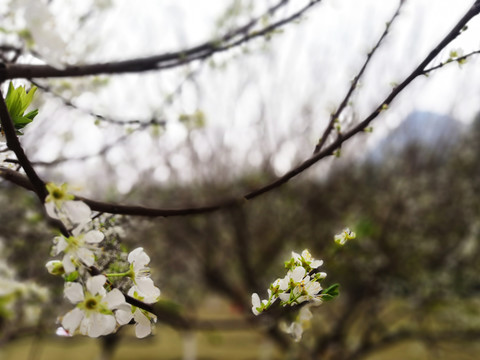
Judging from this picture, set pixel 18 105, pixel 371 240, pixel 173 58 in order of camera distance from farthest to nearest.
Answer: pixel 371 240 → pixel 173 58 → pixel 18 105

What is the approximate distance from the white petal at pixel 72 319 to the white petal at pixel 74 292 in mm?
17

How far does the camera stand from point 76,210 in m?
0.59

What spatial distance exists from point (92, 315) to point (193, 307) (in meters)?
9.97

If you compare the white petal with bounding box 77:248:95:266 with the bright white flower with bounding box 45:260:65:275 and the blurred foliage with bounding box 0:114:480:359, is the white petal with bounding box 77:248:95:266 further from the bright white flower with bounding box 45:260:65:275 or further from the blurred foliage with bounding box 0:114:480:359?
the blurred foliage with bounding box 0:114:480:359

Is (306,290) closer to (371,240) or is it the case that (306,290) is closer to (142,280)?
(142,280)

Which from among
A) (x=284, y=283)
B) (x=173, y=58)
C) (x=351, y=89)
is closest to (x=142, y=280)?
(x=284, y=283)

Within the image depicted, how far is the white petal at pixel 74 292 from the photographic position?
0.58m

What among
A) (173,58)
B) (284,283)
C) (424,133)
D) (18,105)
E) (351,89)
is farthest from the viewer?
(424,133)

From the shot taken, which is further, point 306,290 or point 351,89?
point 351,89

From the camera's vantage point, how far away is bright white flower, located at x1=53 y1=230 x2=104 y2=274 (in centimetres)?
58

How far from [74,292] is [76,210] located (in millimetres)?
118

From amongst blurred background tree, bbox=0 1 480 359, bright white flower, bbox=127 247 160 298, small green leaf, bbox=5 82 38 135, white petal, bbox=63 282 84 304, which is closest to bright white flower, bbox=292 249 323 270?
bright white flower, bbox=127 247 160 298

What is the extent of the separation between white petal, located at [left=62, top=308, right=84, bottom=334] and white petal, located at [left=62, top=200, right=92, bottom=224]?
134 mm

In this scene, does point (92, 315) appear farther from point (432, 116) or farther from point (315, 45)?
point (432, 116)
